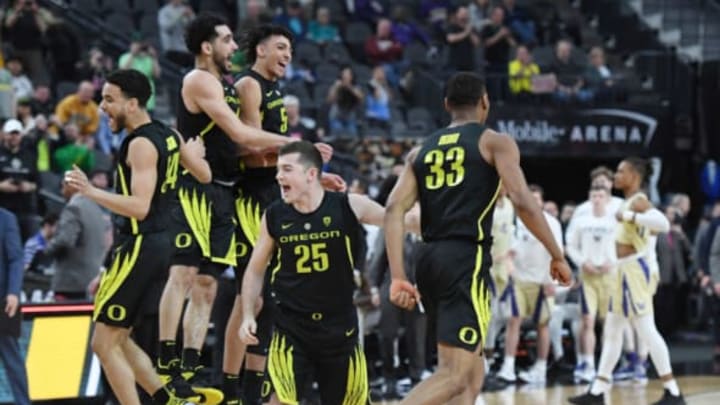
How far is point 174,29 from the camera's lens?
19.4m

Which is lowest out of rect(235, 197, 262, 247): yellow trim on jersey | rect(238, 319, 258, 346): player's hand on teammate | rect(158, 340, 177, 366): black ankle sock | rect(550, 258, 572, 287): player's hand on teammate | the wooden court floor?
the wooden court floor

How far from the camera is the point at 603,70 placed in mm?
22281

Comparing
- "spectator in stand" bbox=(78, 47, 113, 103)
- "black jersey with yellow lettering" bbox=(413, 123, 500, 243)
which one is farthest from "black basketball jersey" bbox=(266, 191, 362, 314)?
"spectator in stand" bbox=(78, 47, 113, 103)

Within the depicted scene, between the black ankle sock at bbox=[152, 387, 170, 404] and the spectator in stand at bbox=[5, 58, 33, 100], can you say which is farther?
the spectator in stand at bbox=[5, 58, 33, 100]

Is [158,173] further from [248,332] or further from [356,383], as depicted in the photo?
[356,383]

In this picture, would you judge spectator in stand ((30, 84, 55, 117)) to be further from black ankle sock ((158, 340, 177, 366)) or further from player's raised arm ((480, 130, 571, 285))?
player's raised arm ((480, 130, 571, 285))

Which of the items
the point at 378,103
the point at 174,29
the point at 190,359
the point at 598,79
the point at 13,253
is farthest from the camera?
the point at 598,79

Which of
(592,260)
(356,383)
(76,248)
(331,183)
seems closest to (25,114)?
(76,248)

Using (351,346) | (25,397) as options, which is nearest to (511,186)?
(351,346)

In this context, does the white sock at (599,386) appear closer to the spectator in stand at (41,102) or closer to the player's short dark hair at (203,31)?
the player's short dark hair at (203,31)

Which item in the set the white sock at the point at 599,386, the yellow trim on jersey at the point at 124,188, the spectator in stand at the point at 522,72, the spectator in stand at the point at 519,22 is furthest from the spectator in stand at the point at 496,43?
the yellow trim on jersey at the point at 124,188

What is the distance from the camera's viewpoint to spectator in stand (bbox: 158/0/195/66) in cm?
1931

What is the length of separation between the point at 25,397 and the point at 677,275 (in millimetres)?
10673

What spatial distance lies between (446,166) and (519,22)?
15.4 metres
